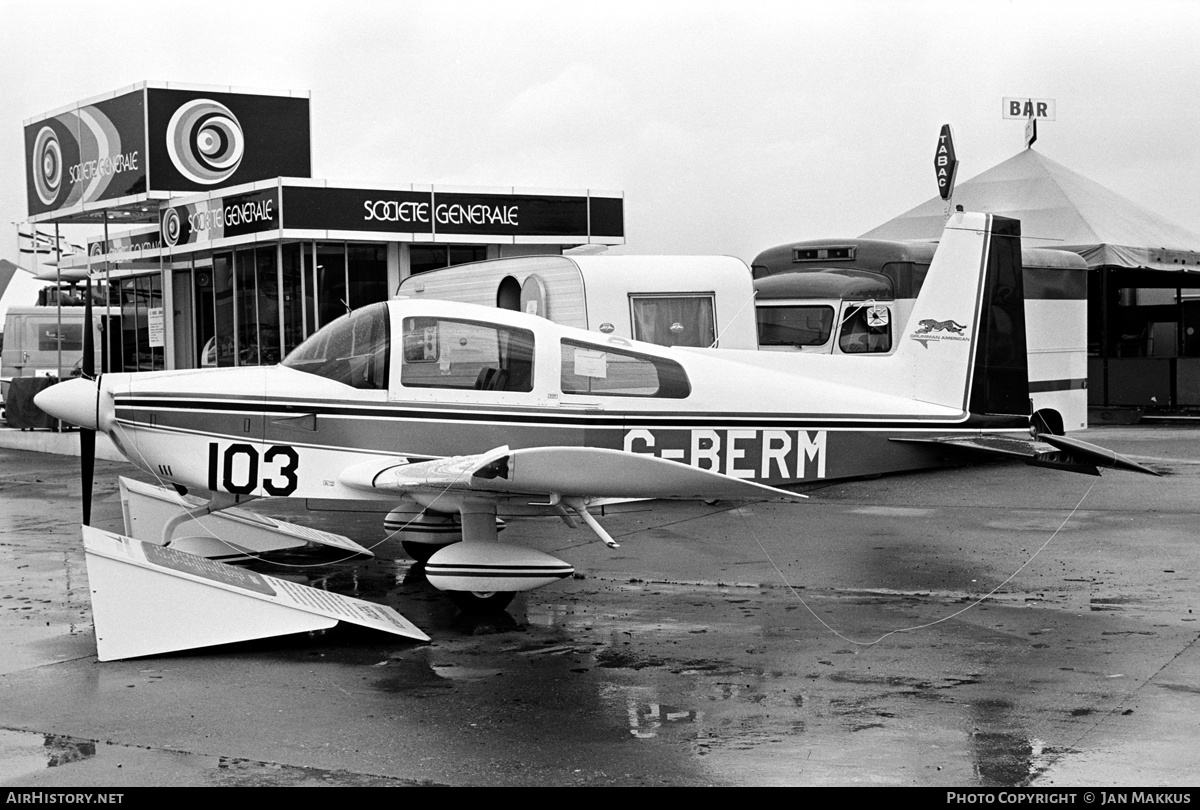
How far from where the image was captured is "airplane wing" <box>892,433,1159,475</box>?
8.81 m

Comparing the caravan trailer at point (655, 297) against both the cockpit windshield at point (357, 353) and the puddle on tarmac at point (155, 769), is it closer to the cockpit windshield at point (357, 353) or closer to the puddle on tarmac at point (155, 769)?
the cockpit windshield at point (357, 353)

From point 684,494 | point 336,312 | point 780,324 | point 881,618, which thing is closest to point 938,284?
point 881,618

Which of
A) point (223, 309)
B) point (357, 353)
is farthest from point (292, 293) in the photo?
point (357, 353)

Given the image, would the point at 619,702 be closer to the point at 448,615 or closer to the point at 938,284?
the point at 448,615

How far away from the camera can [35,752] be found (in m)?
5.26

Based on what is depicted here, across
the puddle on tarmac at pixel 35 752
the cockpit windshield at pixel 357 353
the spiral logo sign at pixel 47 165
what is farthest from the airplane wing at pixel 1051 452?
the spiral logo sign at pixel 47 165

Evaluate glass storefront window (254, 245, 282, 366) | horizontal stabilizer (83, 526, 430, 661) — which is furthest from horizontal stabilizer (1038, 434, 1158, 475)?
glass storefront window (254, 245, 282, 366)

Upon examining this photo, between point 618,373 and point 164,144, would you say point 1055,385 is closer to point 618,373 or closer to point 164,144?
point 618,373

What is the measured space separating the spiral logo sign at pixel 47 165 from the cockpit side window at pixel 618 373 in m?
18.7

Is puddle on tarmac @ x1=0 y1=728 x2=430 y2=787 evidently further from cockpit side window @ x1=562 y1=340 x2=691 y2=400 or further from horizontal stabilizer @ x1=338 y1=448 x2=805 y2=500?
cockpit side window @ x1=562 y1=340 x2=691 y2=400

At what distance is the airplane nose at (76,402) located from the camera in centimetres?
855

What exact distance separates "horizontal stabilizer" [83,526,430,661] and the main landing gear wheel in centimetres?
89

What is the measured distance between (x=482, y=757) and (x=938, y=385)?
18.9 feet

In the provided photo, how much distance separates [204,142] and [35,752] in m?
18.9
